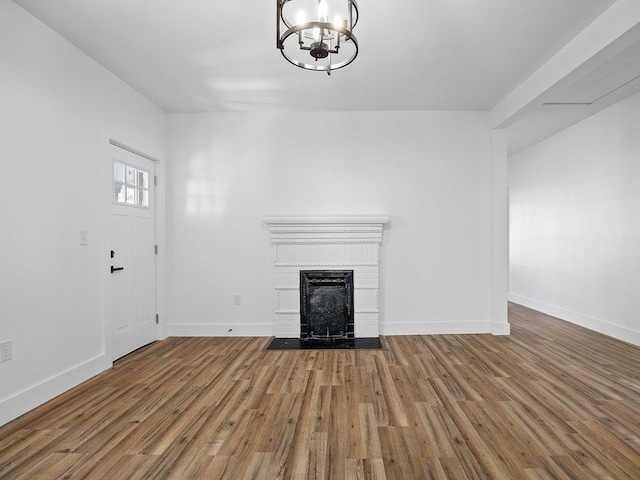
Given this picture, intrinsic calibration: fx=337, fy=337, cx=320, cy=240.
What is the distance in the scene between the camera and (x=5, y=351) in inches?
86.8

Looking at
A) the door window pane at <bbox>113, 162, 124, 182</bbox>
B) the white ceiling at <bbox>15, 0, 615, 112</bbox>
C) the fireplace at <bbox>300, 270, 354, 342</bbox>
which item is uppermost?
the white ceiling at <bbox>15, 0, 615, 112</bbox>

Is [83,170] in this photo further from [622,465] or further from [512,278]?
[512,278]

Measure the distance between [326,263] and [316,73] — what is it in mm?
2099

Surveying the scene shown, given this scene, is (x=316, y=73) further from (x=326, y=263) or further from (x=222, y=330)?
(x=222, y=330)

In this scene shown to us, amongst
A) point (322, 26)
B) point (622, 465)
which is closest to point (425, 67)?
point (322, 26)

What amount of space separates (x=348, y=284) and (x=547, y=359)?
2.15 metres

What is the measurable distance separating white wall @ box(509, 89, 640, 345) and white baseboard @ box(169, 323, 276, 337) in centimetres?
416

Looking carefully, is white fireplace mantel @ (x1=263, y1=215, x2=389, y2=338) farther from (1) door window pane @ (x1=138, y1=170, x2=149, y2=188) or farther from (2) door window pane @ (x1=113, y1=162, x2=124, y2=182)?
(2) door window pane @ (x1=113, y1=162, x2=124, y2=182)

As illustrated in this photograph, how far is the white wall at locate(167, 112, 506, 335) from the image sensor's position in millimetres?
4254

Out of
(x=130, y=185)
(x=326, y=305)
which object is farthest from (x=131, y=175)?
(x=326, y=305)

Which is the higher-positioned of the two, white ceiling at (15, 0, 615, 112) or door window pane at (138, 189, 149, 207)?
white ceiling at (15, 0, 615, 112)

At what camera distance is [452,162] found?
4285 mm

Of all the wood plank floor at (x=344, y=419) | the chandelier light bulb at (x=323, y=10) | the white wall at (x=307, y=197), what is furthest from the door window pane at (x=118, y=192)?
the chandelier light bulb at (x=323, y=10)

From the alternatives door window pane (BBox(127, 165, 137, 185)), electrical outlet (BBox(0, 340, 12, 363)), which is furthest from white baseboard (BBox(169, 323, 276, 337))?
electrical outlet (BBox(0, 340, 12, 363))
